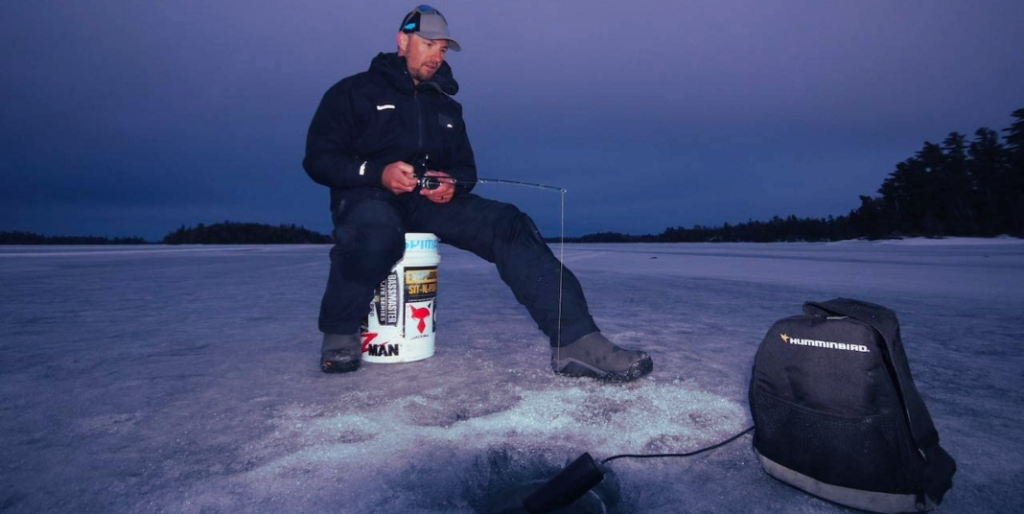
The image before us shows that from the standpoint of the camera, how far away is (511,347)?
2.75 meters

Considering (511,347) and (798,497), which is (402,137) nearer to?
(511,347)

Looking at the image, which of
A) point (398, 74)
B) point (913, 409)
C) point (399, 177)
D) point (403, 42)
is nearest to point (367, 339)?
point (399, 177)

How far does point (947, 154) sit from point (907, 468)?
27.9 m

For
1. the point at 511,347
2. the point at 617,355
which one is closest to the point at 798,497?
the point at 617,355

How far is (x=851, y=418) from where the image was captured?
1.18m

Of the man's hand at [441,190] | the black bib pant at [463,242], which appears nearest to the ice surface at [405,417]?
the black bib pant at [463,242]

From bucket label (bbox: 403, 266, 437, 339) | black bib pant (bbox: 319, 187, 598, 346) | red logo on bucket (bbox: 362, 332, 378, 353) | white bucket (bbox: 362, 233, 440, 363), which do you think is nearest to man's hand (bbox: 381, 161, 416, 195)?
black bib pant (bbox: 319, 187, 598, 346)

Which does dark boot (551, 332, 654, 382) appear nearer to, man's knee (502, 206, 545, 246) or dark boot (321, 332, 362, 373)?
man's knee (502, 206, 545, 246)

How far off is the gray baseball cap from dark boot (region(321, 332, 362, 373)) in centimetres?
146

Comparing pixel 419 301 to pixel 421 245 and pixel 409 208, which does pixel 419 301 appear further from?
pixel 409 208

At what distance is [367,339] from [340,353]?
17 centimetres

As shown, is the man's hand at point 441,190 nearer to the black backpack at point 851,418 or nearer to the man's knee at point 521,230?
the man's knee at point 521,230

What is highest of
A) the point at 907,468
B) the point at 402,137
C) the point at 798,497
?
the point at 402,137

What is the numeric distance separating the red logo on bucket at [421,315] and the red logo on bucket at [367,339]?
0.67ft
